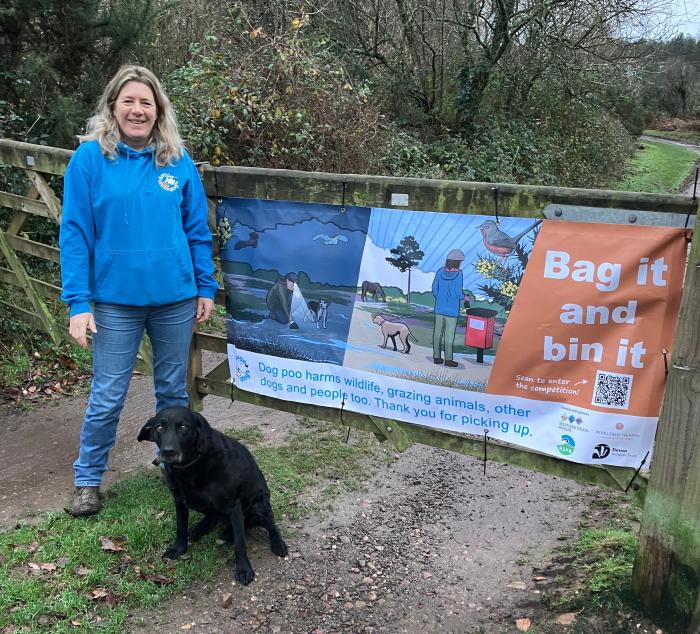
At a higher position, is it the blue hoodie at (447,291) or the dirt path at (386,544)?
the blue hoodie at (447,291)

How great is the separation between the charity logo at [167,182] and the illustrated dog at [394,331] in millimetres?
1227

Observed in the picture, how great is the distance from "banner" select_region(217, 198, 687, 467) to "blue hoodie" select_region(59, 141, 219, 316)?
0.43 meters

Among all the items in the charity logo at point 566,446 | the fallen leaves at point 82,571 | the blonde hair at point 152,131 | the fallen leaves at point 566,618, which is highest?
the blonde hair at point 152,131

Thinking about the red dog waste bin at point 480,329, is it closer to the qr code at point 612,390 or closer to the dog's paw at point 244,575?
the qr code at point 612,390

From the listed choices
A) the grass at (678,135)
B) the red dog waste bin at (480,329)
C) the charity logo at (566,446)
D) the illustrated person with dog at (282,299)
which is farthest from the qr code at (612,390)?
the grass at (678,135)

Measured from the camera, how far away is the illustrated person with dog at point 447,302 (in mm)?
3006

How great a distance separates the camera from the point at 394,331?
323cm

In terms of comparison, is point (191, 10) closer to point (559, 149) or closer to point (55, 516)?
point (55, 516)

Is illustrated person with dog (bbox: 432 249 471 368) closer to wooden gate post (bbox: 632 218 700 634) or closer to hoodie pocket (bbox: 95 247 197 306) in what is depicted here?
wooden gate post (bbox: 632 218 700 634)

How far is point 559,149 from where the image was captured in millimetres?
16562

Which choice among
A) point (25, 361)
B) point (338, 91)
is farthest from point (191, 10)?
point (25, 361)

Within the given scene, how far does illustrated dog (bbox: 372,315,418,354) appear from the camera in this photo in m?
3.19

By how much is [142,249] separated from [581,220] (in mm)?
2078

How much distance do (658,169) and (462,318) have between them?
70.6 ft
